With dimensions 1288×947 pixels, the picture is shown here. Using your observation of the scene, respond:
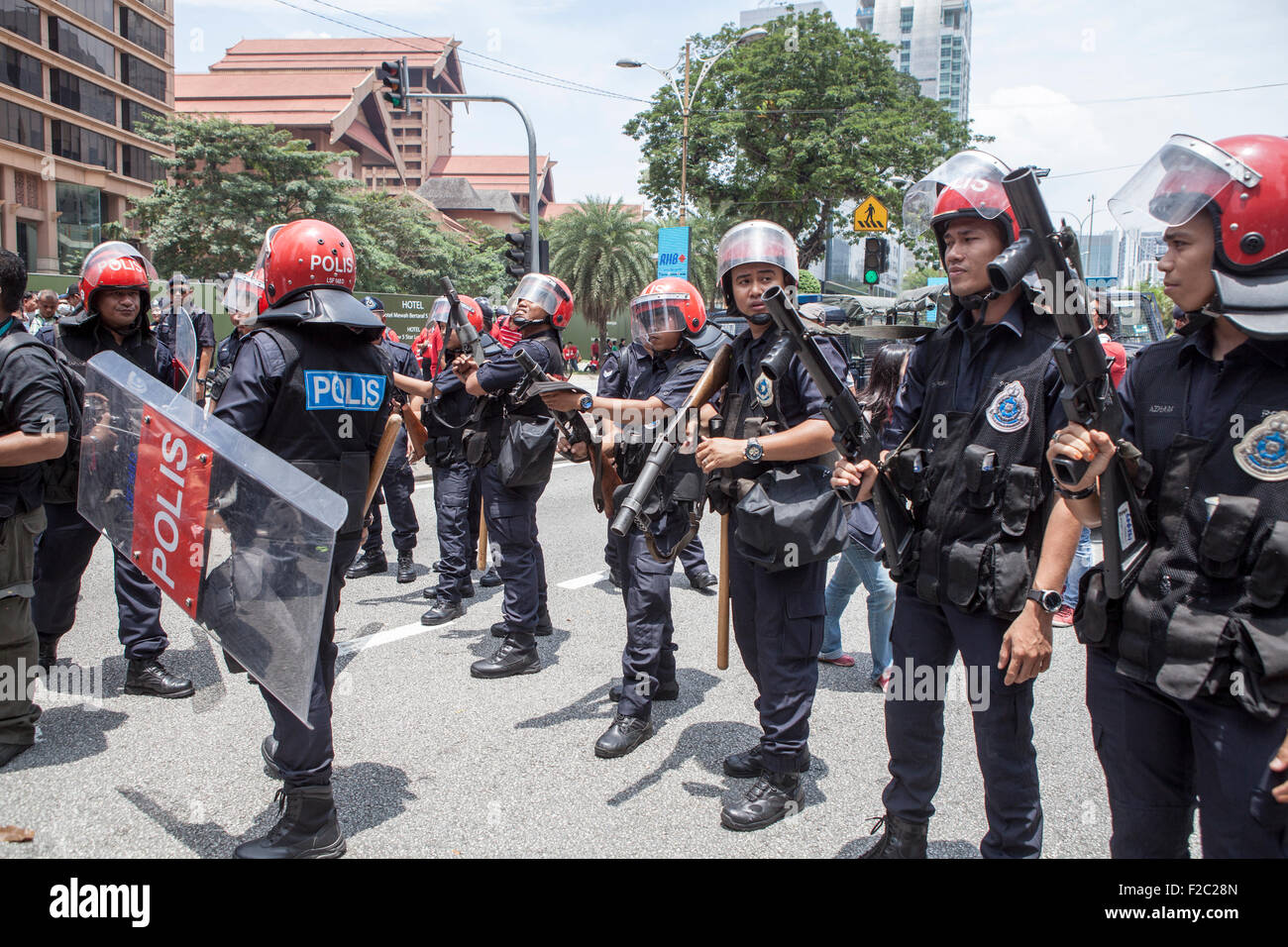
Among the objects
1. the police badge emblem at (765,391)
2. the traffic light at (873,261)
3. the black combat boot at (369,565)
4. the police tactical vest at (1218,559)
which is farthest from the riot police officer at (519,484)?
the traffic light at (873,261)

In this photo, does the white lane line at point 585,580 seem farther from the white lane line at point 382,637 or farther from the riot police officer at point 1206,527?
the riot police officer at point 1206,527

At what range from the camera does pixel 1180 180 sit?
5.90ft

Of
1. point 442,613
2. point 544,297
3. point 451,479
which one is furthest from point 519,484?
point 451,479

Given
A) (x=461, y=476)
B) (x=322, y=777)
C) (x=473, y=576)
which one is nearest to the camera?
(x=322, y=777)

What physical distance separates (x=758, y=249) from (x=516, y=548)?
222cm

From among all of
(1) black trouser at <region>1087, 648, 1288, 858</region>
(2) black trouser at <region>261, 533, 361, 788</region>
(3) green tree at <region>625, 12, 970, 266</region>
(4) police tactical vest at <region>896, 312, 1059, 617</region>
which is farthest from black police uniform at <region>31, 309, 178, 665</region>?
(3) green tree at <region>625, 12, 970, 266</region>

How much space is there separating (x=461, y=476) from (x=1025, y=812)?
424 cm

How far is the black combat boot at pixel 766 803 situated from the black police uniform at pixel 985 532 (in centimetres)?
70

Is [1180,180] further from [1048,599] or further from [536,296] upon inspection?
[536,296]

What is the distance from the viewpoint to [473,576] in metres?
6.57

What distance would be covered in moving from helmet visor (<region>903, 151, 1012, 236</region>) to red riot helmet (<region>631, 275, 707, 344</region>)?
56.7 inches

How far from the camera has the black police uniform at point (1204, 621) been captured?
5.51 ft

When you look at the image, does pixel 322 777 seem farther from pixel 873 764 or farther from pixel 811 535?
pixel 873 764

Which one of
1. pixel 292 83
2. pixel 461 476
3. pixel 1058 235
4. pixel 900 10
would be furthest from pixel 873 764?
pixel 900 10
